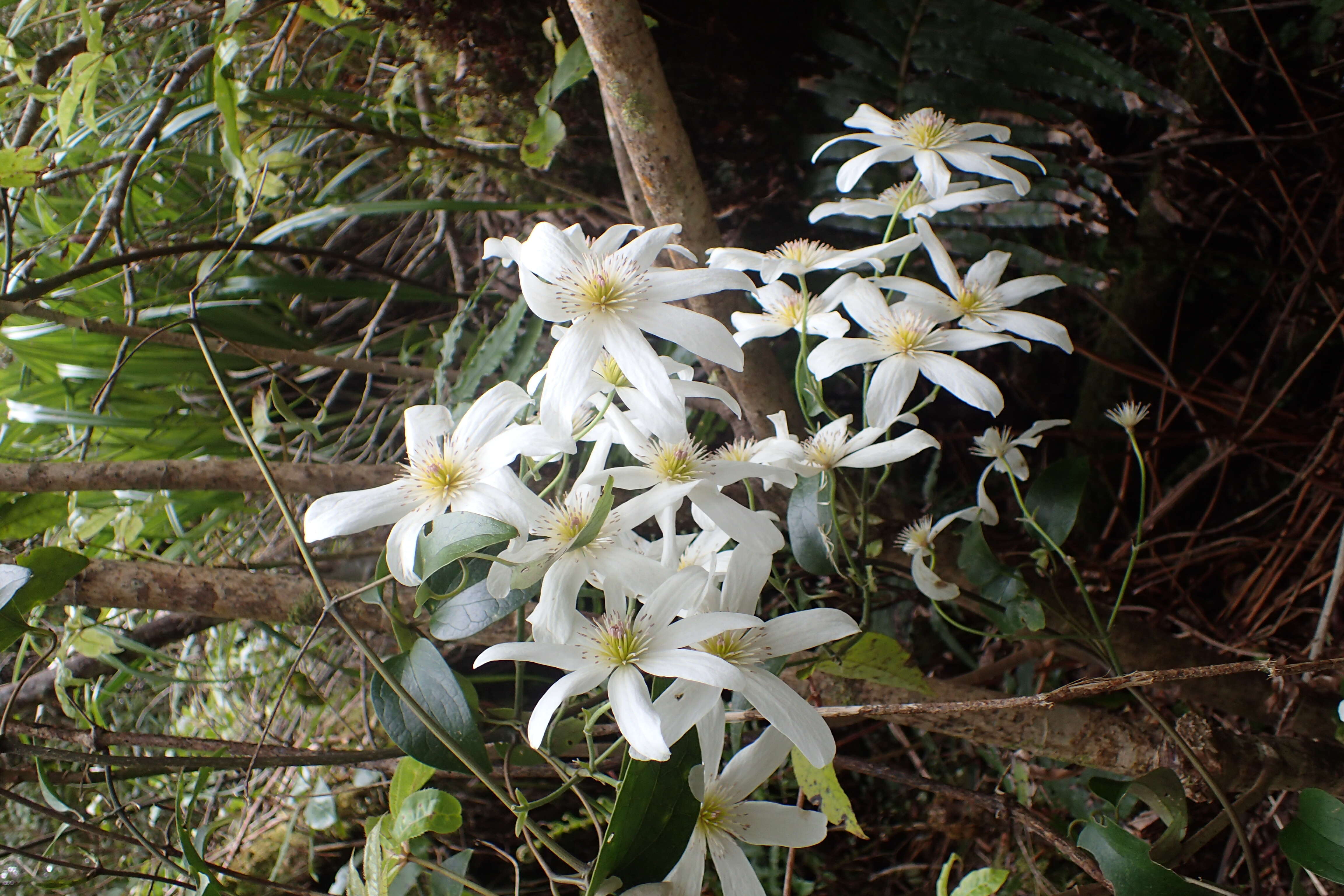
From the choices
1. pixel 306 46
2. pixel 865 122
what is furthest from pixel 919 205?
pixel 306 46

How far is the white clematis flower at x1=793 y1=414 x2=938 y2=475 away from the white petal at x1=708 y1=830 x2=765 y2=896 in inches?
10.8

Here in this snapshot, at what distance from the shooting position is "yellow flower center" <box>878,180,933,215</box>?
2.25 ft

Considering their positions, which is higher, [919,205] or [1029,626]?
[919,205]

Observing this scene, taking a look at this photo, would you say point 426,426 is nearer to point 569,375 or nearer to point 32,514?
point 569,375

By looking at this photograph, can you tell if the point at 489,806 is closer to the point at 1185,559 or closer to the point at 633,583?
the point at 633,583

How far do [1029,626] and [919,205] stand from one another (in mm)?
388

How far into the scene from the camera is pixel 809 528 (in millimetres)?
642

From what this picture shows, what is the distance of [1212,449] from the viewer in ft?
3.81

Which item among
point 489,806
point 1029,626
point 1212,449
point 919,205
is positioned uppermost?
point 919,205

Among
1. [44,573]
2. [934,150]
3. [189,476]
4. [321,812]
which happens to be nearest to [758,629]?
[934,150]

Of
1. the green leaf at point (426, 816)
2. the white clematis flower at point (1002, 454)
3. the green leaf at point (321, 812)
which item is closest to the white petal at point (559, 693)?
the green leaf at point (426, 816)

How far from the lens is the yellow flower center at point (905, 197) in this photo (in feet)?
2.25

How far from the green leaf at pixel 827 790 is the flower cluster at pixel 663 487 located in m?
0.10

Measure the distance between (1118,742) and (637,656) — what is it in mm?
593
